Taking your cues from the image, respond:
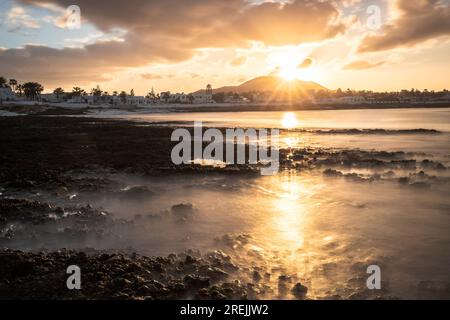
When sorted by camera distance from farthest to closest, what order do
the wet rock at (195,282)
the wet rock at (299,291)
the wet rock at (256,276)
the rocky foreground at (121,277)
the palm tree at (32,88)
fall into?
the palm tree at (32,88) < the wet rock at (256,276) < the wet rock at (195,282) < the wet rock at (299,291) < the rocky foreground at (121,277)

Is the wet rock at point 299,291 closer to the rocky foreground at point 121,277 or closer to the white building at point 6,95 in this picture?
the rocky foreground at point 121,277

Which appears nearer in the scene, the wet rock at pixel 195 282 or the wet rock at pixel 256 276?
the wet rock at pixel 195 282

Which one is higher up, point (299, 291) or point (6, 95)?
point (6, 95)

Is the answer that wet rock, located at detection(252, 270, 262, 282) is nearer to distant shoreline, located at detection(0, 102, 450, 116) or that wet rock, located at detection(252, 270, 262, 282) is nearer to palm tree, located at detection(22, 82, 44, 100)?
distant shoreline, located at detection(0, 102, 450, 116)

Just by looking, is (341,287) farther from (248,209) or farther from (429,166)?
(429,166)

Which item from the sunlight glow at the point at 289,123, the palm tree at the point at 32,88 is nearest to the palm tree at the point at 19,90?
the palm tree at the point at 32,88

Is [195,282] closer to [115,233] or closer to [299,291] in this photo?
[299,291]

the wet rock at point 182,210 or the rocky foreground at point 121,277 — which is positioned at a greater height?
the wet rock at point 182,210

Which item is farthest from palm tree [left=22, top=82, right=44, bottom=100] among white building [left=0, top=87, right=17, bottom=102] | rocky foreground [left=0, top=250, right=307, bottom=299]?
rocky foreground [left=0, top=250, right=307, bottom=299]

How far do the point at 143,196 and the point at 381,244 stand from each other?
29.9 feet

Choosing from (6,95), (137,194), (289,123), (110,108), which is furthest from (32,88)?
(137,194)

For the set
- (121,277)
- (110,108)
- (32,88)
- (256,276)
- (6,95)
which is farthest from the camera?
(32,88)
